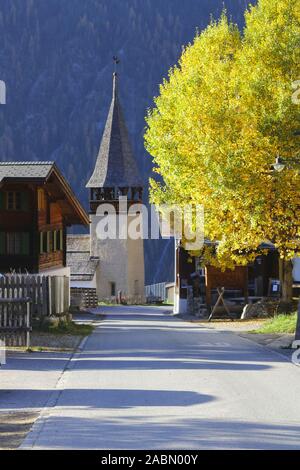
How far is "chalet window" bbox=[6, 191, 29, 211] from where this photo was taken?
4609 centimetres

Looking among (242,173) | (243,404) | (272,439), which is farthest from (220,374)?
(242,173)

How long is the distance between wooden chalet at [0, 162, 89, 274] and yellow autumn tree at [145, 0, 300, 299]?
1169 cm

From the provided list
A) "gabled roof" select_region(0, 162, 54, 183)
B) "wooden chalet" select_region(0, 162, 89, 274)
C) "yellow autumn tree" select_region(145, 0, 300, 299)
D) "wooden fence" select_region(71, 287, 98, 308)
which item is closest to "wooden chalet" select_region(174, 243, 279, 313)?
"wooden chalet" select_region(0, 162, 89, 274)

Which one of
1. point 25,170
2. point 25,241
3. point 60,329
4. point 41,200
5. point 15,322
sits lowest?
point 60,329

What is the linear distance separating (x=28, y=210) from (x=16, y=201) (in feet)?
2.53

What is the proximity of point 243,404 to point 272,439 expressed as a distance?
2.96 meters

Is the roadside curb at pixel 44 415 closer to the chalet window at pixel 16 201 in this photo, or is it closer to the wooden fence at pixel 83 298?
the chalet window at pixel 16 201

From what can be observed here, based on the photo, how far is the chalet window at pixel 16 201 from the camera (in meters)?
46.1

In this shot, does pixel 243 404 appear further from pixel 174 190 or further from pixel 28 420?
pixel 174 190

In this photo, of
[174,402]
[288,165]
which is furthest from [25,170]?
[174,402]

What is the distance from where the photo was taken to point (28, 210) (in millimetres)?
46094

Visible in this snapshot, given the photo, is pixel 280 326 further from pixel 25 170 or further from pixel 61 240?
pixel 61 240

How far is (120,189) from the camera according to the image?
3868 inches

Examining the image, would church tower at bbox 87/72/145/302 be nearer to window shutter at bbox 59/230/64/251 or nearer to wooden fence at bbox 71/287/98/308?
wooden fence at bbox 71/287/98/308
